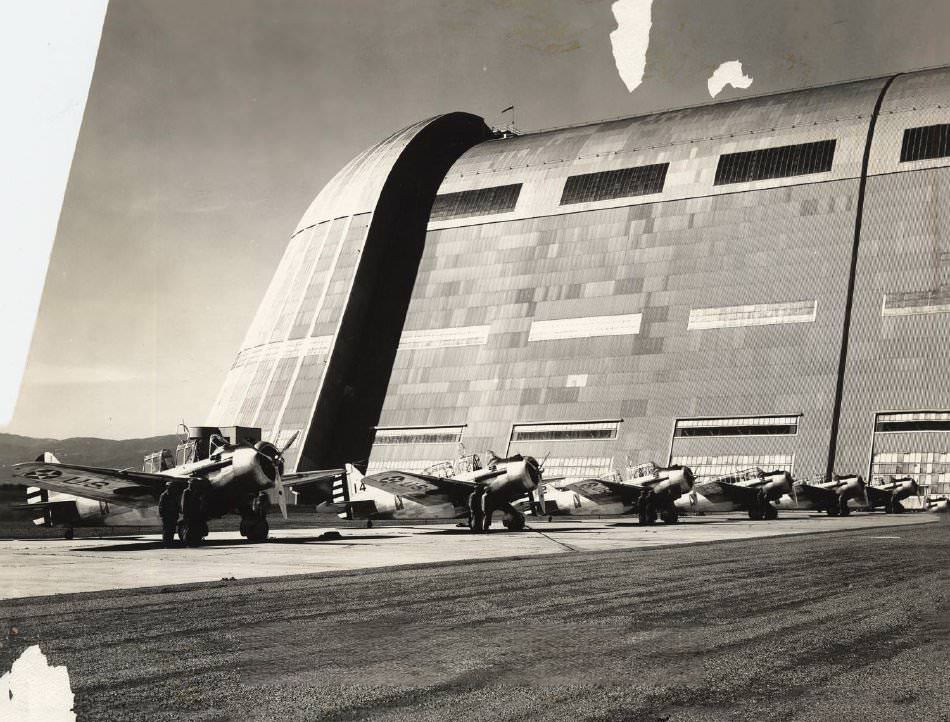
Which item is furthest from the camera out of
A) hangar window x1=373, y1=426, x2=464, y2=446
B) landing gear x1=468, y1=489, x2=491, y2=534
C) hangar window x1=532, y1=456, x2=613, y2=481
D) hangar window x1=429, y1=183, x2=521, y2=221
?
hangar window x1=429, y1=183, x2=521, y2=221

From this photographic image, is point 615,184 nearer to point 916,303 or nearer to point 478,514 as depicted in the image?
point 916,303

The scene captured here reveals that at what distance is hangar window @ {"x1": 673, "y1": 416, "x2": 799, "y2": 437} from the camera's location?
204 ft

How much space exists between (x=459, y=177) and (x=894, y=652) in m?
75.2

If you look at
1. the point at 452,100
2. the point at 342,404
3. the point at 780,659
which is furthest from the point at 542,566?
the point at 342,404

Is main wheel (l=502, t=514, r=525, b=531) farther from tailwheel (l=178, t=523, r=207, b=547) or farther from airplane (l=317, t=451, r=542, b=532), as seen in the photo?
tailwheel (l=178, t=523, r=207, b=547)

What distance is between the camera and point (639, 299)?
69.9 meters

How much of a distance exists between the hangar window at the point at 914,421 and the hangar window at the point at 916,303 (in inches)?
274

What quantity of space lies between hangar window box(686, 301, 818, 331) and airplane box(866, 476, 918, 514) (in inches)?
486

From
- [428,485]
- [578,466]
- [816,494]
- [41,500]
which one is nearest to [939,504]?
[816,494]

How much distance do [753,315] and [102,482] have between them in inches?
1928

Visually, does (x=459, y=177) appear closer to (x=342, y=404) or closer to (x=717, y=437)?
(x=342, y=404)

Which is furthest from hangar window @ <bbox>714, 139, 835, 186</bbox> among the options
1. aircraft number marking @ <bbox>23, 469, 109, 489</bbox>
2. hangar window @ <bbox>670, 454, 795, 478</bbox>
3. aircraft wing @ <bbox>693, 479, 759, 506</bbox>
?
aircraft number marking @ <bbox>23, 469, 109, 489</bbox>

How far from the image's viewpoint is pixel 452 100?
1205 inches

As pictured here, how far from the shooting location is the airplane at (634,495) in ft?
151
